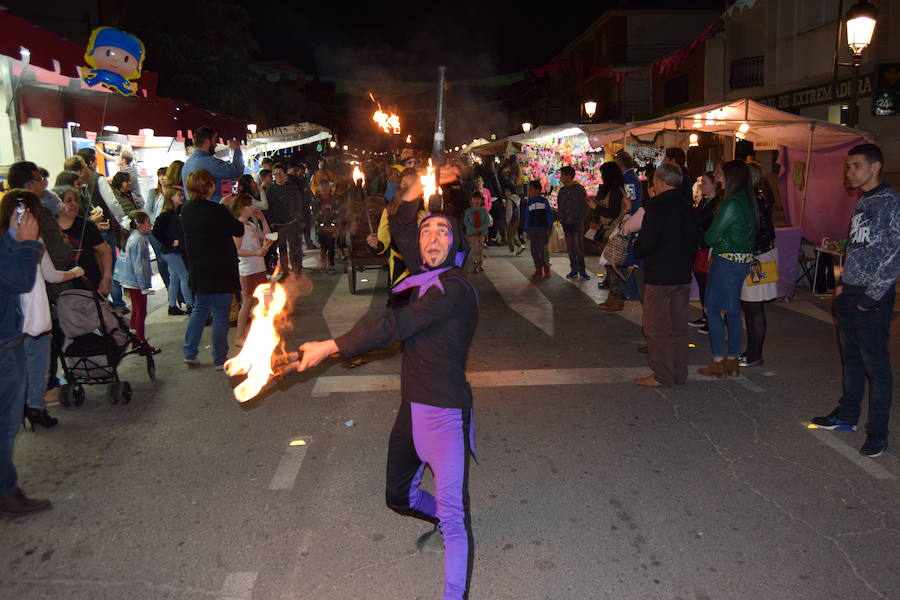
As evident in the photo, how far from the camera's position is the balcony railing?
24.7 meters

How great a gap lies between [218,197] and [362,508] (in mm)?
7047

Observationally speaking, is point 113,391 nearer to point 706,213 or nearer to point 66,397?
point 66,397

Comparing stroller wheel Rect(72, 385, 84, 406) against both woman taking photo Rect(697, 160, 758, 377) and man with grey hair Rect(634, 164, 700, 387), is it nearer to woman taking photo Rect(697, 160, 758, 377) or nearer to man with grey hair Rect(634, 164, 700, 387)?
man with grey hair Rect(634, 164, 700, 387)

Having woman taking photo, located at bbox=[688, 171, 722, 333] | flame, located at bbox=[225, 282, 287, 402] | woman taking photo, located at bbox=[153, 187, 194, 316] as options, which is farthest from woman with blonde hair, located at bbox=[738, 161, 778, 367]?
woman taking photo, located at bbox=[153, 187, 194, 316]

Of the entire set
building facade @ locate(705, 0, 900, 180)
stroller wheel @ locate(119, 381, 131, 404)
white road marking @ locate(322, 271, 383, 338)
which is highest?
building facade @ locate(705, 0, 900, 180)

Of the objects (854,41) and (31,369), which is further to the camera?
(854,41)

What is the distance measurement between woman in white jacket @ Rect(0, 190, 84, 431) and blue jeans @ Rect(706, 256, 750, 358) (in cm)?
538

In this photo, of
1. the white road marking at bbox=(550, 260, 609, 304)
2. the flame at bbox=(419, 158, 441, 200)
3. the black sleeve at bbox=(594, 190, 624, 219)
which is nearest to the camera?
the flame at bbox=(419, 158, 441, 200)

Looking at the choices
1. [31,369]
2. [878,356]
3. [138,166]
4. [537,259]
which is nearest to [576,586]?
[878,356]

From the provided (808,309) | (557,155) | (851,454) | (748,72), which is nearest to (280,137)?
(557,155)

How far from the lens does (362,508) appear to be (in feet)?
13.2

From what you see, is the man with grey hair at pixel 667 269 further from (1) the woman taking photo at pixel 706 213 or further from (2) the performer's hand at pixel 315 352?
(2) the performer's hand at pixel 315 352

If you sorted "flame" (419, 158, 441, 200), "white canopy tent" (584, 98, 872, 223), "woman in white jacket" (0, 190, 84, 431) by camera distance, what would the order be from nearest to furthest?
"woman in white jacket" (0, 190, 84, 431) → "flame" (419, 158, 441, 200) → "white canopy tent" (584, 98, 872, 223)

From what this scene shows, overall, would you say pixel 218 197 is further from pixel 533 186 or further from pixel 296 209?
pixel 533 186
